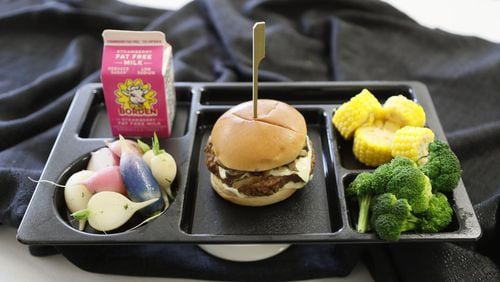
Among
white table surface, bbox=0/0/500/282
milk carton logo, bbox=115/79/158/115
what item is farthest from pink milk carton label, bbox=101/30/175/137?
white table surface, bbox=0/0/500/282

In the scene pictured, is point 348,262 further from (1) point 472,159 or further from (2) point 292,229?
(1) point 472,159

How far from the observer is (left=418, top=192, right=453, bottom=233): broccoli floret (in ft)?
4.25

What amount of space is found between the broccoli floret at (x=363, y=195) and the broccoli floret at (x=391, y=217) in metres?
0.03

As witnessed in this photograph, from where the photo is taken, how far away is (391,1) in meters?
2.56

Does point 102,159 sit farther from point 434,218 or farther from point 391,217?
point 434,218

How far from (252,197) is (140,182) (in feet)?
1.03

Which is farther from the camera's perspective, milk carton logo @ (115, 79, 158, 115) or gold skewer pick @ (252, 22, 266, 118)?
milk carton logo @ (115, 79, 158, 115)

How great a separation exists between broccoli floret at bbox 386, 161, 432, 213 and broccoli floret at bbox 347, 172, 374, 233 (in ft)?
0.18

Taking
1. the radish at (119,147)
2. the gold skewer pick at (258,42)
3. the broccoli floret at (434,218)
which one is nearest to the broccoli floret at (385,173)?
the broccoli floret at (434,218)

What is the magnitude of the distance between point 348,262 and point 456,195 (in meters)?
0.36

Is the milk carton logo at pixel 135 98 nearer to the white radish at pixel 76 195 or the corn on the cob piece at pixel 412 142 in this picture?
the white radish at pixel 76 195

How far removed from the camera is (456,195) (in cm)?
140

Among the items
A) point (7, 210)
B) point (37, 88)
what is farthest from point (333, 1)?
point (7, 210)

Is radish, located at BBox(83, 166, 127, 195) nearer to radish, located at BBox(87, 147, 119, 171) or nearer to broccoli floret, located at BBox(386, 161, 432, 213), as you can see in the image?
radish, located at BBox(87, 147, 119, 171)
